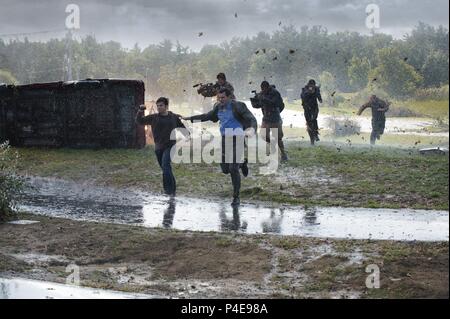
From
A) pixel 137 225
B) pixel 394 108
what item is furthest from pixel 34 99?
pixel 394 108

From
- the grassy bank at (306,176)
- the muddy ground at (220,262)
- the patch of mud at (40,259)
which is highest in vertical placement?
the grassy bank at (306,176)

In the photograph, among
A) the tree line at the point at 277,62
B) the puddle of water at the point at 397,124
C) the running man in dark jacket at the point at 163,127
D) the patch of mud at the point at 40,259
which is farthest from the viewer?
the tree line at the point at 277,62

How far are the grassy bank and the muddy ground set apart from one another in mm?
3729

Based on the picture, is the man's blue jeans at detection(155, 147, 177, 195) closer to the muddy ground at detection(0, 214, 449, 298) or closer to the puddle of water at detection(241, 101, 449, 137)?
the muddy ground at detection(0, 214, 449, 298)

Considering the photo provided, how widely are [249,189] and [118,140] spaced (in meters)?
8.75

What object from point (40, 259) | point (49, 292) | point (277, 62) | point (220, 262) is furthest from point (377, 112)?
point (277, 62)

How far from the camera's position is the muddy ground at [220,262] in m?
7.55

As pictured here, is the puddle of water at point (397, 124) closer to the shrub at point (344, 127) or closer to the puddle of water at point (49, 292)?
the shrub at point (344, 127)

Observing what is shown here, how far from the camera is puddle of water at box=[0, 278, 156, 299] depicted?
729cm

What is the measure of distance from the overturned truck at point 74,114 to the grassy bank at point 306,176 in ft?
3.31

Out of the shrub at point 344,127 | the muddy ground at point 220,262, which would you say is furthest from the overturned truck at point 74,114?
the shrub at point 344,127

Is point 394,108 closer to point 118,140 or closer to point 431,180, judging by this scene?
point 118,140
